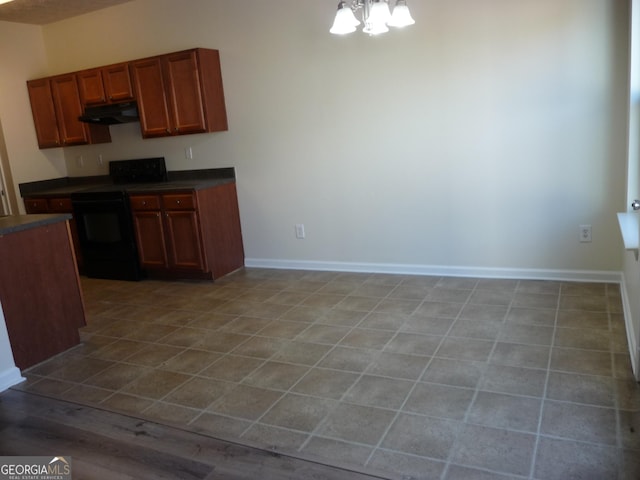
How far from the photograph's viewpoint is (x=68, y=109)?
543 centimetres

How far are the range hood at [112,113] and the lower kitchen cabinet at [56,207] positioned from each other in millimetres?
832

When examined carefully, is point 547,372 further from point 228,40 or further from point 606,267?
point 228,40

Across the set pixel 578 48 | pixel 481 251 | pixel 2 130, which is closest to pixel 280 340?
pixel 481 251

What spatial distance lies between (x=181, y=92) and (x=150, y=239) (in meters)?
1.37

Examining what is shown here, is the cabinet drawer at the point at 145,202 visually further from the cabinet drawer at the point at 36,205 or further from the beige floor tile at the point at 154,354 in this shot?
the beige floor tile at the point at 154,354

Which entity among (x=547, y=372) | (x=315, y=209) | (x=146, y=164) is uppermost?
(x=146, y=164)

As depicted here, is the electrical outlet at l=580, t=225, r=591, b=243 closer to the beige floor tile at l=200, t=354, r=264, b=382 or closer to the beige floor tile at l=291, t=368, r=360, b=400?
the beige floor tile at l=291, t=368, r=360, b=400

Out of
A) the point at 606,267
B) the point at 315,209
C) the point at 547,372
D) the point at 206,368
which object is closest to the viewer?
the point at 547,372

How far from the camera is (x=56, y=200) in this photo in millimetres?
5227

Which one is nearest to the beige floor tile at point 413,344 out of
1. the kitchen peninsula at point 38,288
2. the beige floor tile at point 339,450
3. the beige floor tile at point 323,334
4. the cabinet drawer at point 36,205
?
the beige floor tile at point 323,334

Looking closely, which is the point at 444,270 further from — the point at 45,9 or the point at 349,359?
the point at 45,9

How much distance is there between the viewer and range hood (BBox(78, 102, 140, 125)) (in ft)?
16.4

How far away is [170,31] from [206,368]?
11.3ft

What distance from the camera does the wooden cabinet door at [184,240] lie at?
4574 mm
